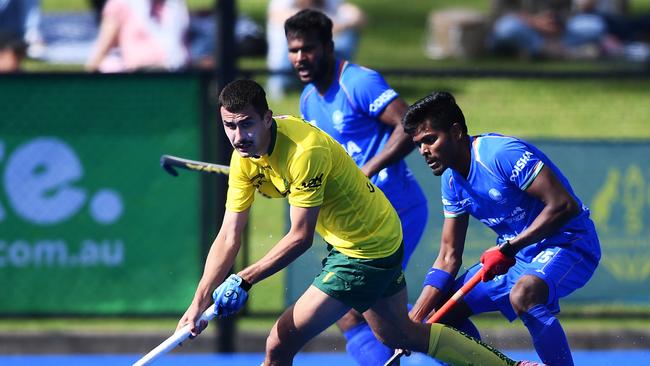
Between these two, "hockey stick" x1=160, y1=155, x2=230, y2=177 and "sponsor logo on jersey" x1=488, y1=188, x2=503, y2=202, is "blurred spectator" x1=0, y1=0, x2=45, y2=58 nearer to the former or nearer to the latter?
"hockey stick" x1=160, y1=155, x2=230, y2=177

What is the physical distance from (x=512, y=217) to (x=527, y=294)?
1.26 feet

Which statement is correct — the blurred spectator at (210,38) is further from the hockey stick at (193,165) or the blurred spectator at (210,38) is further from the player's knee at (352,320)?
the player's knee at (352,320)

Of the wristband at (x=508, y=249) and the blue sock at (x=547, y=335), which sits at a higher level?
the wristband at (x=508, y=249)

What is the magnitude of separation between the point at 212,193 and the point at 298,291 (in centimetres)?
87

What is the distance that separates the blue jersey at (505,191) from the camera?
247 inches

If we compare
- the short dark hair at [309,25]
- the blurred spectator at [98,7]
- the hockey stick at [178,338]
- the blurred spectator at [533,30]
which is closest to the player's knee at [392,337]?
the hockey stick at [178,338]

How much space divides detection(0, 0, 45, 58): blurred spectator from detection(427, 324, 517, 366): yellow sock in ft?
14.2

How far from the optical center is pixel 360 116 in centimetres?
733

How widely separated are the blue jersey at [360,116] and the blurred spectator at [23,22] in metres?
3.00

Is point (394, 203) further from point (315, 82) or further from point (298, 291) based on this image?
point (298, 291)

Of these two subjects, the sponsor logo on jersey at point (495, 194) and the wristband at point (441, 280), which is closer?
the sponsor logo on jersey at point (495, 194)

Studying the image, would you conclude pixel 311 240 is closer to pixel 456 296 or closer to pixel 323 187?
pixel 323 187

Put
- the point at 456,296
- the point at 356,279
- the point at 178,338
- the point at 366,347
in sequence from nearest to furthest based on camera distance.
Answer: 1. the point at 178,338
2. the point at 356,279
3. the point at 456,296
4. the point at 366,347

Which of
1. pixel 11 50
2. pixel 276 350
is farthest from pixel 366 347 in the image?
pixel 11 50
